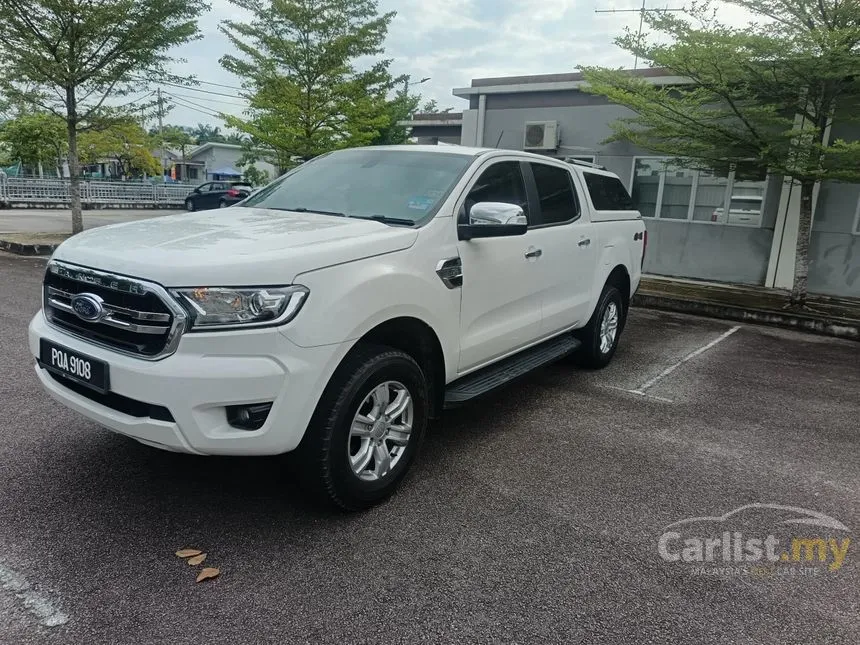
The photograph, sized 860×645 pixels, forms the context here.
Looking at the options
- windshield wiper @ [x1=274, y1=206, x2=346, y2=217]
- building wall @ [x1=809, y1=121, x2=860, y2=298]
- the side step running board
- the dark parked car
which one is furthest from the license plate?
the dark parked car

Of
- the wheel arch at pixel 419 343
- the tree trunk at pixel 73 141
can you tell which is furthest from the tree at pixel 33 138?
the wheel arch at pixel 419 343

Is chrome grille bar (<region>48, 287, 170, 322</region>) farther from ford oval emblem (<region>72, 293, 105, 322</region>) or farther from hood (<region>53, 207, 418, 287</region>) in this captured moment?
hood (<region>53, 207, 418, 287</region>)

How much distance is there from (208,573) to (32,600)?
62cm

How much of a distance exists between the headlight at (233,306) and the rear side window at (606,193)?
11.9ft

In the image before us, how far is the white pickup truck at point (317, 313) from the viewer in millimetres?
2494

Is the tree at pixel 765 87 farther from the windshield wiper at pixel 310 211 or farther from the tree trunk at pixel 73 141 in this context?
the tree trunk at pixel 73 141

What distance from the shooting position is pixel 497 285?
3.87 metres

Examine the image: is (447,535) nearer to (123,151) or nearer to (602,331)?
(602,331)

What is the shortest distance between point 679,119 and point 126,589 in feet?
29.9

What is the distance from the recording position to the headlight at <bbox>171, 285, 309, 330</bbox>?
2.48 m

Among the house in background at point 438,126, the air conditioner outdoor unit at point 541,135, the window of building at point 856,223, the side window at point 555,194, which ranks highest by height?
the house in background at point 438,126

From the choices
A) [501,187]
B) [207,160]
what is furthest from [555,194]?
[207,160]

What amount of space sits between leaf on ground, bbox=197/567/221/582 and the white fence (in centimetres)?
2698

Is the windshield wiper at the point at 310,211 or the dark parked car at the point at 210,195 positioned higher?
the windshield wiper at the point at 310,211
